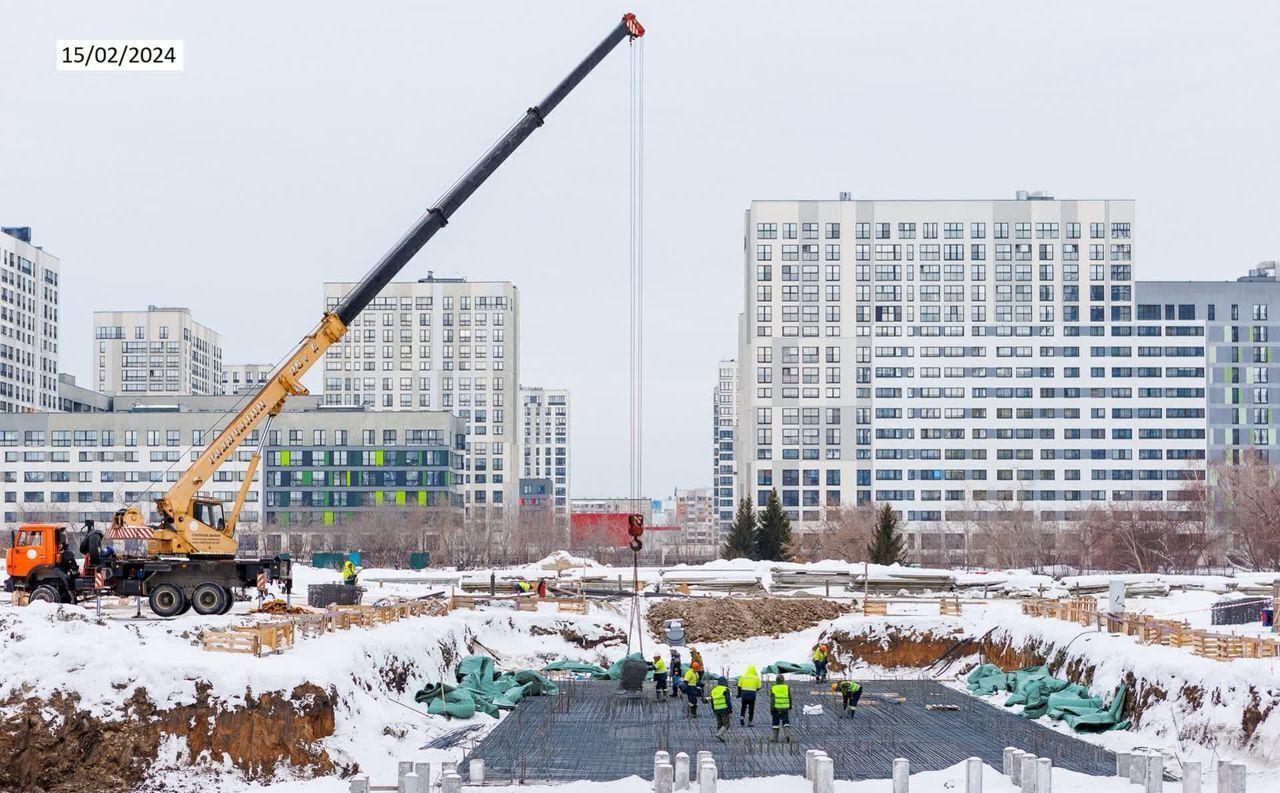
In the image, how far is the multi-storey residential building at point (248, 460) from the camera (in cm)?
15538

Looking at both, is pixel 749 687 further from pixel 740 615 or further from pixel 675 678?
pixel 740 615

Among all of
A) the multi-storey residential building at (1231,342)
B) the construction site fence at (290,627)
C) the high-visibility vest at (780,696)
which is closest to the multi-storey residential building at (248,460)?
the multi-storey residential building at (1231,342)

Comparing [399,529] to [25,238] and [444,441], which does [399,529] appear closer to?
[444,441]

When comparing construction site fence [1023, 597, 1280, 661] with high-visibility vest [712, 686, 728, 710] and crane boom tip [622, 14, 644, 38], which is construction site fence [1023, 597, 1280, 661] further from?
crane boom tip [622, 14, 644, 38]

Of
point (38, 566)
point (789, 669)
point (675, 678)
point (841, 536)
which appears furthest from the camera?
point (841, 536)

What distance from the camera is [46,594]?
146ft

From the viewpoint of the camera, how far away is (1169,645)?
40594 millimetres

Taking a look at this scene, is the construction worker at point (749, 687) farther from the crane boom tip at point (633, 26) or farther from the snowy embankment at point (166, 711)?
the crane boom tip at point (633, 26)

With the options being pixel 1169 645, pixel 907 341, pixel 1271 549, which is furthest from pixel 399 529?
pixel 1169 645

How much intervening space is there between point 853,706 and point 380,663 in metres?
13.5

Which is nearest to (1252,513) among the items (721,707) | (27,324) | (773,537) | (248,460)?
(773,537)

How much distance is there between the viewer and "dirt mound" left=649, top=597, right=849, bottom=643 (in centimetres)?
6062

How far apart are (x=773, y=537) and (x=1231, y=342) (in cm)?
8348

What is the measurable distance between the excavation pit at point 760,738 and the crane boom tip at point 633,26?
71.0 ft
